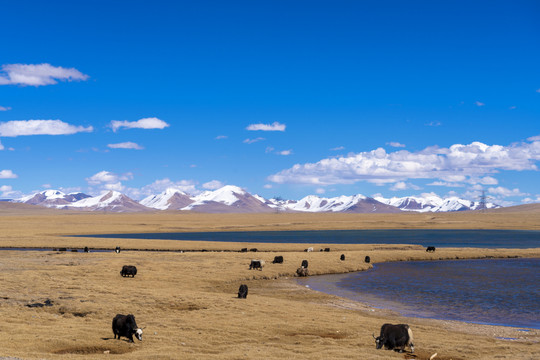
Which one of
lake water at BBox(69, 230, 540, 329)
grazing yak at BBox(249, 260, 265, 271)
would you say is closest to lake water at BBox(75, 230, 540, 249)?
lake water at BBox(69, 230, 540, 329)

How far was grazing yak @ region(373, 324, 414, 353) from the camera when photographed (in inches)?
787

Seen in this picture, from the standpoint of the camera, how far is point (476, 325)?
27.1m

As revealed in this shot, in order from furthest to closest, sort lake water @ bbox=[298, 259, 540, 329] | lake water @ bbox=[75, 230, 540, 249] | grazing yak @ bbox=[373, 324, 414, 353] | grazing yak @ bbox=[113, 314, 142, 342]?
1. lake water @ bbox=[75, 230, 540, 249]
2. lake water @ bbox=[298, 259, 540, 329]
3. grazing yak @ bbox=[113, 314, 142, 342]
4. grazing yak @ bbox=[373, 324, 414, 353]

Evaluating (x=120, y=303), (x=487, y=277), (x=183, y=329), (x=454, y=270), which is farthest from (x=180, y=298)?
(x=454, y=270)

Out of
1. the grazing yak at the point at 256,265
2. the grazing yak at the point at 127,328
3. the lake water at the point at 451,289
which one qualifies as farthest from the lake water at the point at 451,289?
the grazing yak at the point at 127,328

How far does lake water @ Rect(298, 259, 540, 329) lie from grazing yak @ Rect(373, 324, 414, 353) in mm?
10647

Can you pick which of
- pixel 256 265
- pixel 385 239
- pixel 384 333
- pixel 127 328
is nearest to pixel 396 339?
pixel 384 333

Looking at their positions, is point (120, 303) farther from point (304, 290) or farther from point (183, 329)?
point (304, 290)

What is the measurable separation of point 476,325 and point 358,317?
6135 millimetres

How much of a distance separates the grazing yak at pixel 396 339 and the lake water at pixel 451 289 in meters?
10.6

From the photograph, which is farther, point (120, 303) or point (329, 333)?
point (120, 303)

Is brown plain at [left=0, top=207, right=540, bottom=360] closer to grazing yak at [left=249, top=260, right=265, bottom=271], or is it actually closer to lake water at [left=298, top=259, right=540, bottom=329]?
lake water at [left=298, top=259, right=540, bottom=329]

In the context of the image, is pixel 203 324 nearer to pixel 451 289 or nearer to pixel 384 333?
pixel 384 333

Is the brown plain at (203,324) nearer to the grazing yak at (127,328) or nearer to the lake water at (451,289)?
the grazing yak at (127,328)
